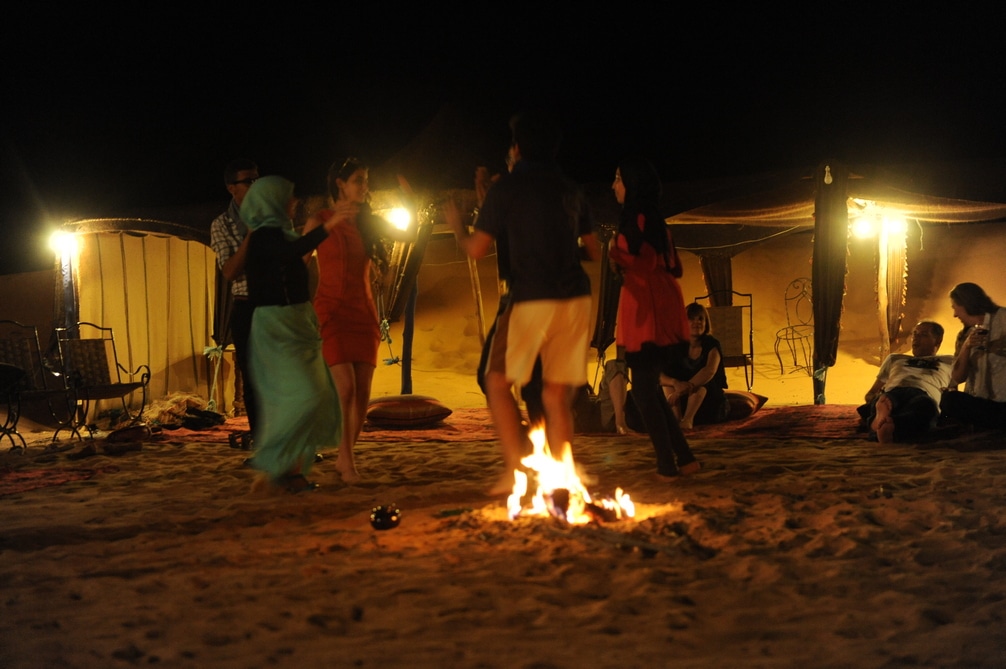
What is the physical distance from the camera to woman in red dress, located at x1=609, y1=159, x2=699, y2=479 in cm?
479

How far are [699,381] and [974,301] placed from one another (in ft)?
7.32

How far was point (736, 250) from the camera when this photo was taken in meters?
12.8

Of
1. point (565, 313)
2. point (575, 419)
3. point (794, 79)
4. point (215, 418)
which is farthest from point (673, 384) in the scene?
point (794, 79)

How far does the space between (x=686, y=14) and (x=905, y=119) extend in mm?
5432

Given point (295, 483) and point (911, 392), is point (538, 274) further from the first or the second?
point (911, 392)

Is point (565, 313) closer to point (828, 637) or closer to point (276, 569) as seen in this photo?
point (276, 569)

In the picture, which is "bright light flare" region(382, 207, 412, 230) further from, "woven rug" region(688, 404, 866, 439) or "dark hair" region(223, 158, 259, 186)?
"dark hair" region(223, 158, 259, 186)

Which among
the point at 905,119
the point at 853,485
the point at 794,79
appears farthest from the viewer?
the point at 905,119

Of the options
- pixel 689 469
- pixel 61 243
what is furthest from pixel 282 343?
pixel 61 243

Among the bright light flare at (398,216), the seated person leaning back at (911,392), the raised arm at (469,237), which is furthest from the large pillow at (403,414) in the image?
the raised arm at (469,237)

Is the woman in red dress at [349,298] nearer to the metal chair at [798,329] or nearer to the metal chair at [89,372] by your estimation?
the metal chair at [89,372]

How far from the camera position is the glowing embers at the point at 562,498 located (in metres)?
3.86

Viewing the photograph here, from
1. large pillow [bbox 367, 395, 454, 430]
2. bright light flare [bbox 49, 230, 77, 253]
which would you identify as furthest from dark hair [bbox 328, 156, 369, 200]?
bright light flare [bbox 49, 230, 77, 253]

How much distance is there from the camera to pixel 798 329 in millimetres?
16672
